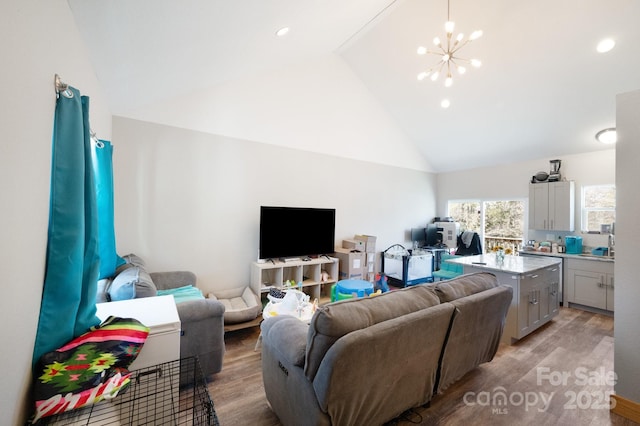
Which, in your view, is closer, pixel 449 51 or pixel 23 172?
pixel 23 172

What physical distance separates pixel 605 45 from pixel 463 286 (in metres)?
3.46

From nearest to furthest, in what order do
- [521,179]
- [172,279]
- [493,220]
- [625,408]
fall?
1. [625,408]
2. [172,279]
3. [521,179]
4. [493,220]

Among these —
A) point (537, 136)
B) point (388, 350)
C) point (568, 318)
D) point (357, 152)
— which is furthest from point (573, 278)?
point (388, 350)

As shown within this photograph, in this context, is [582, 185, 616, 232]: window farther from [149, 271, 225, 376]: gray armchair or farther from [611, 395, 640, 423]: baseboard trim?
[149, 271, 225, 376]: gray armchair

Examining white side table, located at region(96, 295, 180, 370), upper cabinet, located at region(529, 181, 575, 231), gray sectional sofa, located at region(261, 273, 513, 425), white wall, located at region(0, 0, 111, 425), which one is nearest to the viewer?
white wall, located at region(0, 0, 111, 425)

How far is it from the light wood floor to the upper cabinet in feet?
Result: 6.91

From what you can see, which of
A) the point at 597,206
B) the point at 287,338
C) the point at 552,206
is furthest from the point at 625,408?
the point at 597,206

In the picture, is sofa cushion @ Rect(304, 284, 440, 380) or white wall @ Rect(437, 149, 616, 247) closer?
sofa cushion @ Rect(304, 284, 440, 380)

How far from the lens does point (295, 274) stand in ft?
13.5

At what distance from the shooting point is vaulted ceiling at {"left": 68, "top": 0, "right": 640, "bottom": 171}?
1851 mm

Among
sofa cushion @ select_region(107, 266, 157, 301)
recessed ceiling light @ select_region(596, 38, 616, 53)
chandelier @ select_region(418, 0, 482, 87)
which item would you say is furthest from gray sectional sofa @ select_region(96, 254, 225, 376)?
recessed ceiling light @ select_region(596, 38, 616, 53)

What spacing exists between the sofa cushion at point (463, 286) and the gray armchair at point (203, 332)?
70.7 inches

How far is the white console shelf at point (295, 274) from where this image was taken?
3.62 m

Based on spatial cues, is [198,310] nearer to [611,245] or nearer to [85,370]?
[85,370]
